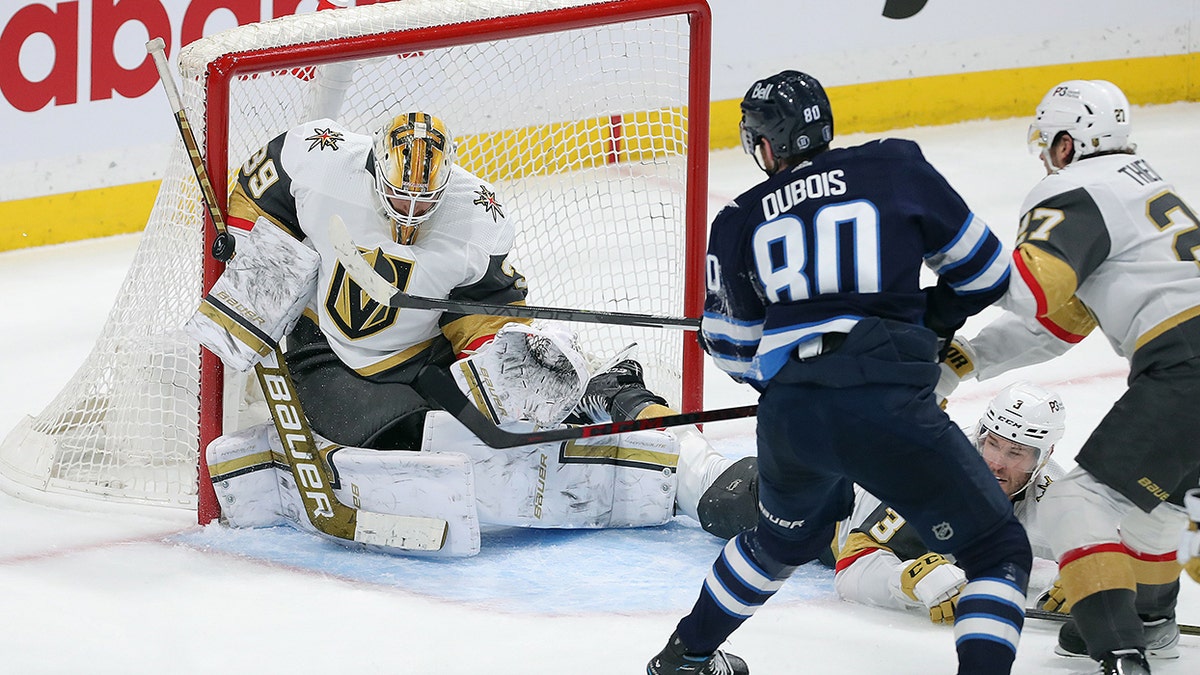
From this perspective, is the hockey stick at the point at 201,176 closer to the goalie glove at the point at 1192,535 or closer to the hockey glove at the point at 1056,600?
the hockey glove at the point at 1056,600

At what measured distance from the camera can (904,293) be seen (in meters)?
2.39

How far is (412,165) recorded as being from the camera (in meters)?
3.21

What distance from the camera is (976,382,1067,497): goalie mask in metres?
3.00

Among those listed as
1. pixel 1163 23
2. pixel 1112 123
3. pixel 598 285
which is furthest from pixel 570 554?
pixel 1163 23

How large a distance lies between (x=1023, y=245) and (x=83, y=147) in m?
3.98

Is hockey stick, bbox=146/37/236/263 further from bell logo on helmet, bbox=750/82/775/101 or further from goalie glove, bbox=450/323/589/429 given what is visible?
bell logo on helmet, bbox=750/82/775/101

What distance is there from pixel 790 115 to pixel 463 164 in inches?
89.1

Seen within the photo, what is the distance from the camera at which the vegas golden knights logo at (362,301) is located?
3.38 meters

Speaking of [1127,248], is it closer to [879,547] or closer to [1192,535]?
[1192,535]

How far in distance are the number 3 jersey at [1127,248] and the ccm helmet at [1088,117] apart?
5 cm

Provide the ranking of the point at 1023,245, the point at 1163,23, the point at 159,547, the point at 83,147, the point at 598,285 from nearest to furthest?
the point at 1023,245 → the point at 159,547 → the point at 598,285 → the point at 83,147 → the point at 1163,23

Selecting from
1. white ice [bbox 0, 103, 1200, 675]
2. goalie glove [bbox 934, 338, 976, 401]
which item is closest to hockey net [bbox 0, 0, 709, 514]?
white ice [bbox 0, 103, 1200, 675]

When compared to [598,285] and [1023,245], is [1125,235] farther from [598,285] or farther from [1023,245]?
[598,285]

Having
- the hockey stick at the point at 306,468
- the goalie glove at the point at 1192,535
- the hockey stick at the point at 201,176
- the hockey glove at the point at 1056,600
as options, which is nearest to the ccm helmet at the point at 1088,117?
the goalie glove at the point at 1192,535
